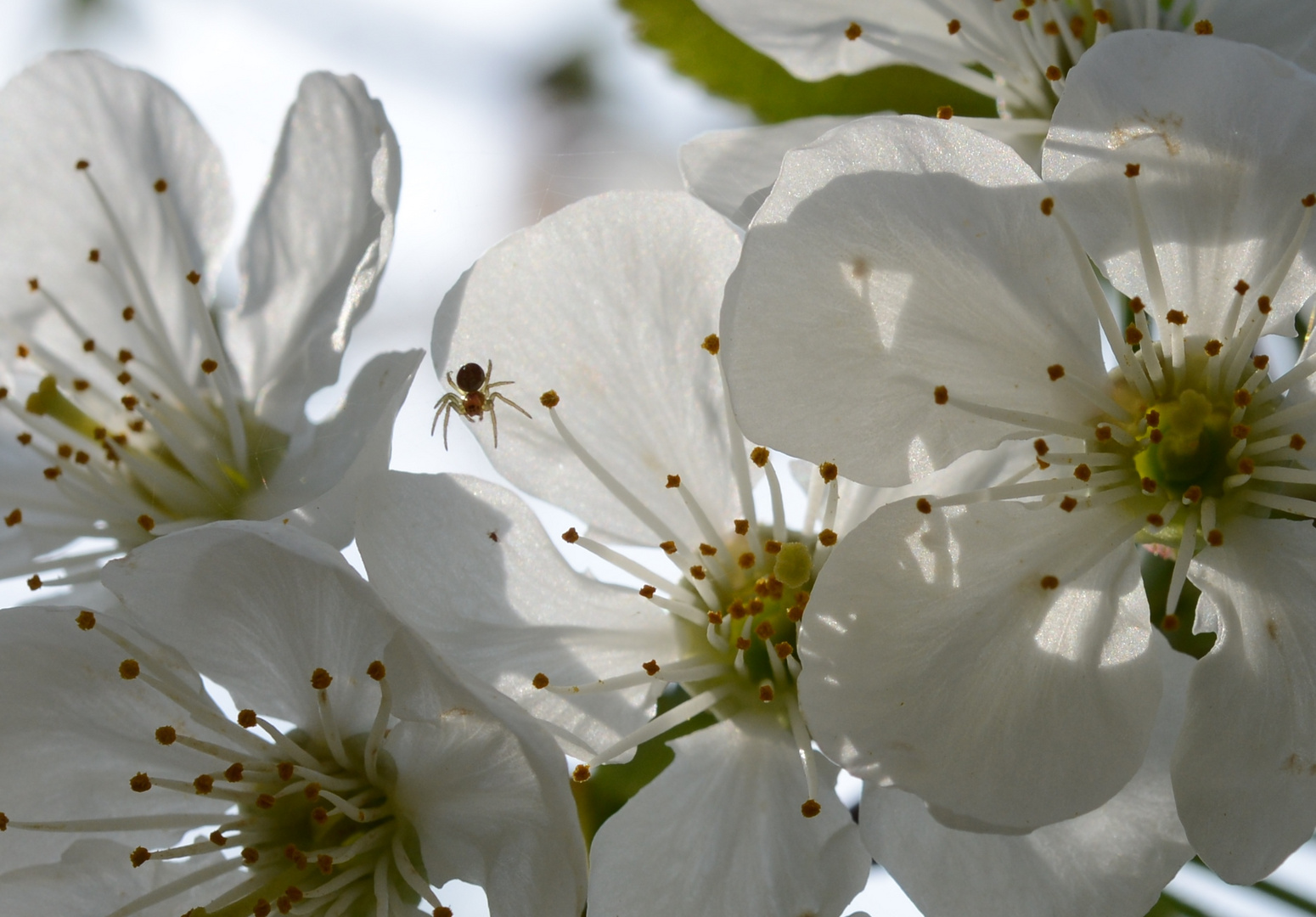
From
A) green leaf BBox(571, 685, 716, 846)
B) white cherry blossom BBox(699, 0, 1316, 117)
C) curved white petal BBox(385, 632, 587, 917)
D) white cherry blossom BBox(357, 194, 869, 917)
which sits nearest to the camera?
curved white petal BBox(385, 632, 587, 917)

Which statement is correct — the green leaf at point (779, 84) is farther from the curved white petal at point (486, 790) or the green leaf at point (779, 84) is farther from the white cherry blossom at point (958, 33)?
the curved white petal at point (486, 790)

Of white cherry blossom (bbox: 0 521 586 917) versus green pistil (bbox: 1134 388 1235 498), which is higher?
green pistil (bbox: 1134 388 1235 498)

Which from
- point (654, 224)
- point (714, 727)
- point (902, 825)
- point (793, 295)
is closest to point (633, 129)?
point (654, 224)

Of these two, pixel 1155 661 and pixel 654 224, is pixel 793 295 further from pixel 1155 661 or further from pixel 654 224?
pixel 1155 661

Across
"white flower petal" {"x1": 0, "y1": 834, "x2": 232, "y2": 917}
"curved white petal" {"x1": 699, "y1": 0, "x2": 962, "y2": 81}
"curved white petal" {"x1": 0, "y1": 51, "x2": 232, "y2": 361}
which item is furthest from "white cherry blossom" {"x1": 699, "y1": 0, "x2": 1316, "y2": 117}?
"white flower petal" {"x1": 0, "y1": 834, "x2": 232, "y2": 917}

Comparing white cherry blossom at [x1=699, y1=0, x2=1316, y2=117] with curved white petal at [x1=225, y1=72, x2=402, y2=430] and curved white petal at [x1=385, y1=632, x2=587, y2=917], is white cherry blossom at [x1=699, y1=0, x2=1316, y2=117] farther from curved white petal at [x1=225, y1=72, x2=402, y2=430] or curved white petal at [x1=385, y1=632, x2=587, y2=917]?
curved white petal at [x1=385, y1=632, x2=587, y2=917]

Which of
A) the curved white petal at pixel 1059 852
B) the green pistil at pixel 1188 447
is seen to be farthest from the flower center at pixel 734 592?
the green pistil at pixel 1188 447
